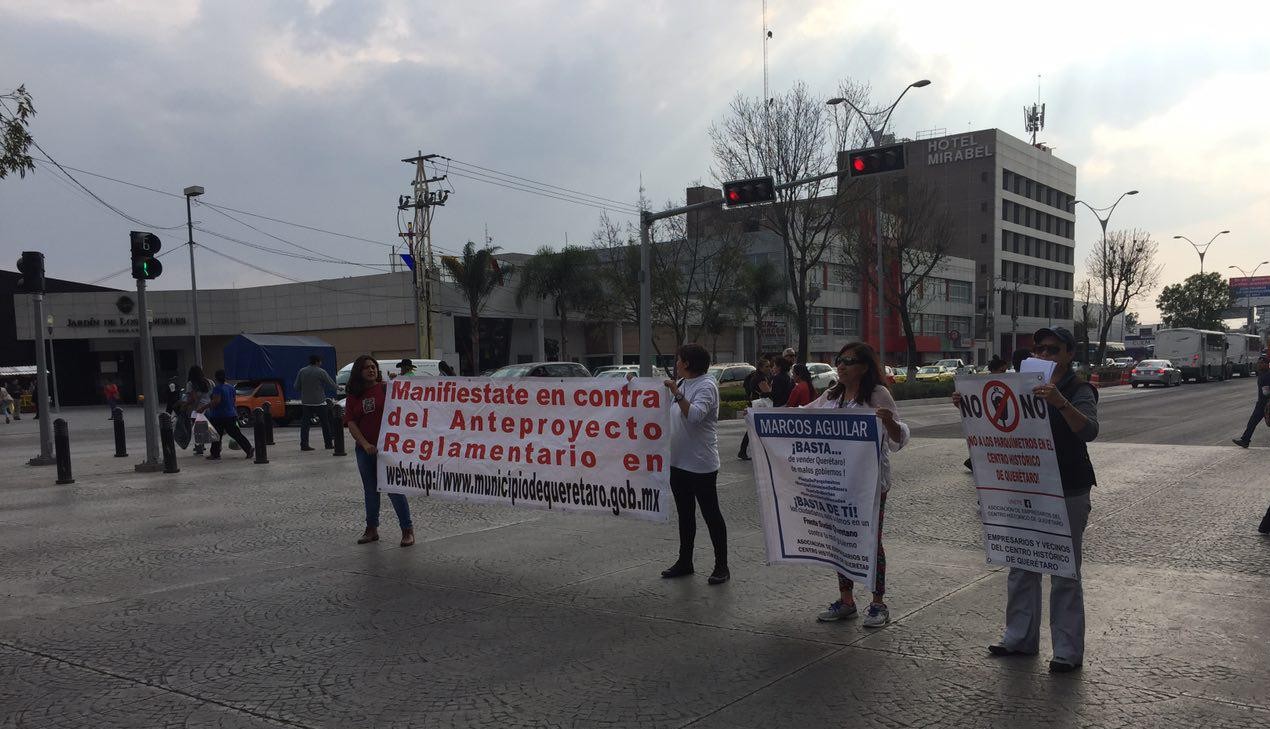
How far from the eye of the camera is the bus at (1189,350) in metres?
56.4

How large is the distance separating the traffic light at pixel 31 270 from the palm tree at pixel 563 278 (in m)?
32.3

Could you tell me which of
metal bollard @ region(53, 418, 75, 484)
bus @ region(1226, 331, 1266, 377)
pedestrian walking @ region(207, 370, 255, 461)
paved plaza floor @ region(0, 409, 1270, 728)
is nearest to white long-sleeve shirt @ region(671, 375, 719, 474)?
paved plaza floor @ region(0, 409, 1270, 728)

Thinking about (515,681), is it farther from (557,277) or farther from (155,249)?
(557,277)

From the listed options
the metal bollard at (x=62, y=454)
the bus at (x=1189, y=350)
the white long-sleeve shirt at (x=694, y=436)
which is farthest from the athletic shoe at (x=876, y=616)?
the bus at (x=1189, y=350)

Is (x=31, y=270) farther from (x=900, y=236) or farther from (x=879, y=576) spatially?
(x=900, y=236)

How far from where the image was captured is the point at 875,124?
108 feet

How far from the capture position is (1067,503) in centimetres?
489

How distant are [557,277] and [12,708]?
43.7m

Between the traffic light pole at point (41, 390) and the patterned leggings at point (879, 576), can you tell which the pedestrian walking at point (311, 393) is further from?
the patterned leggings at point (879, 576)

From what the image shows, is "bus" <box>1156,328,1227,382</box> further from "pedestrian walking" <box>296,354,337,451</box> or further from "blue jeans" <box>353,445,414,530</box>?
"blue jeans" <box>353,445,414,530</box>

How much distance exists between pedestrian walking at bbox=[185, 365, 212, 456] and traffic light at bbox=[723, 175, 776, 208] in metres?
12.0

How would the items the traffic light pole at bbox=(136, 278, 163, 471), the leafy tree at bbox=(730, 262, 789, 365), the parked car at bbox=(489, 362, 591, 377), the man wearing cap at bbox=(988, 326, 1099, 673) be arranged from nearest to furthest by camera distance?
the man wearing cap at bbox=(988, 326, 1099, 673) < the traffic light pole at bbox=(136, 278, 163, 471) < the parked car at bbox=(489, 362, 591, 377) < the leafy tree at bbox=(730, 262, 789, 365)

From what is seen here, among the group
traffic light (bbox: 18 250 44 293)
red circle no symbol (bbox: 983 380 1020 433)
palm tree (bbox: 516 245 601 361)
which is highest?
palm tree (bbox: 516 245 601 361)

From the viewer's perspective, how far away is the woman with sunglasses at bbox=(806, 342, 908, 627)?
5.54 meters
